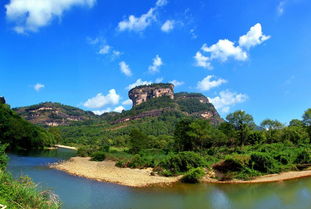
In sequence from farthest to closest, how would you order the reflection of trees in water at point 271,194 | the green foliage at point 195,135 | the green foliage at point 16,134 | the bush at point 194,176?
the green foliage at point 16,134 < the green foliage at point 195,135 < the bush at point 194,176 < the reflection of trees in water at point 271,194

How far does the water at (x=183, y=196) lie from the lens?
21.5m

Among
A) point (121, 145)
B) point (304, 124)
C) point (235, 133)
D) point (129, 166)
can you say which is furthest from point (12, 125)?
point (304, 124)

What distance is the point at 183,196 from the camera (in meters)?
25.1

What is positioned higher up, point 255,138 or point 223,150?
point 255,138

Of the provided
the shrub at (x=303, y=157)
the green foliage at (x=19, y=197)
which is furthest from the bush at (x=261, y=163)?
the green foliage at (x=19, y=197)

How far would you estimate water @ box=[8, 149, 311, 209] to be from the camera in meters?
21.5

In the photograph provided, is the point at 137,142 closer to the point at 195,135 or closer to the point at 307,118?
the point at 195,135

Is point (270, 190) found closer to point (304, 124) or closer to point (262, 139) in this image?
point (262, 139)

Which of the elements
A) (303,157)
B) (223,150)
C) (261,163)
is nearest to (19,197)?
(261,163)

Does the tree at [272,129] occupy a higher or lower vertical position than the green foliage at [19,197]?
higher

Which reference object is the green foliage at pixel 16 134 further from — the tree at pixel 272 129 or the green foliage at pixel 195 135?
the tree at pixel 272 129

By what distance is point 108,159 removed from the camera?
58062mm

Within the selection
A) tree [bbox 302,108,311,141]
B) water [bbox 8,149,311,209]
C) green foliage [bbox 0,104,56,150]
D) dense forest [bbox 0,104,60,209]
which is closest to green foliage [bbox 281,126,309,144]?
tree [bbox 302,108,311,141]

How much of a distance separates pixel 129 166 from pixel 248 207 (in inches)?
1099
